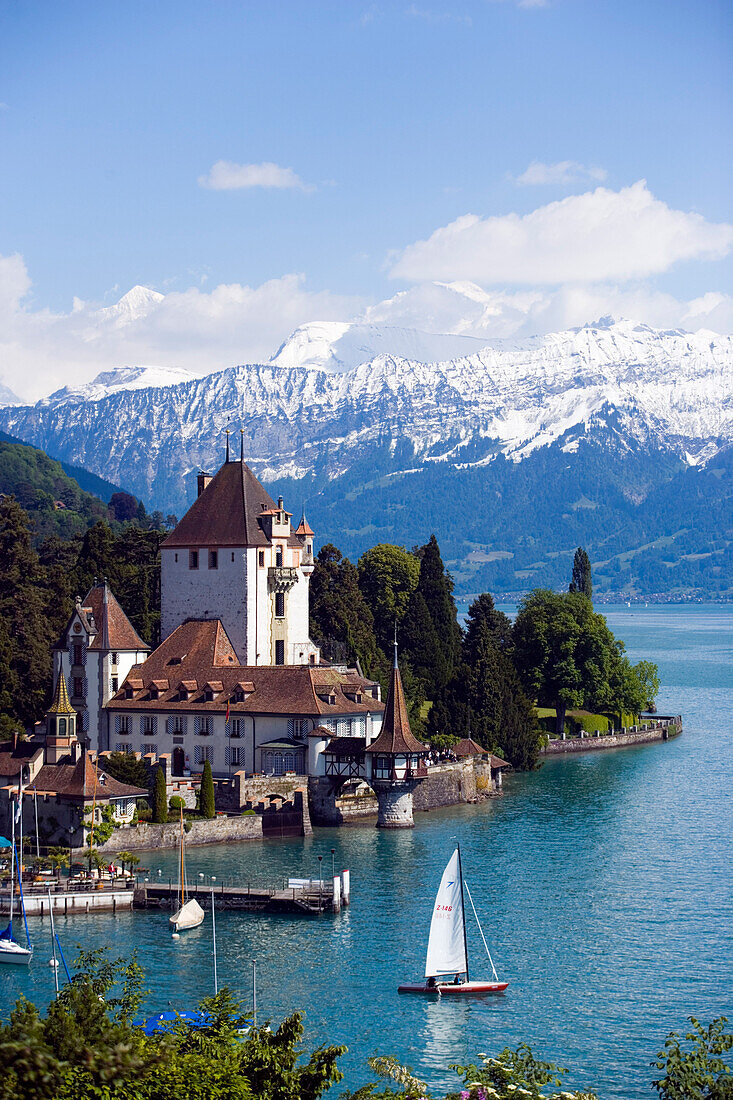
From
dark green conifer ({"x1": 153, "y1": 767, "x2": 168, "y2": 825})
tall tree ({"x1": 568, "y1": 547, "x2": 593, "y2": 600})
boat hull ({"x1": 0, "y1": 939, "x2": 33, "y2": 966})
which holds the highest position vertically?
tall tree ({"x1": 568, "y1": 547, "x2": 593, "y2": 600})

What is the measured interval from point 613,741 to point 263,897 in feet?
230

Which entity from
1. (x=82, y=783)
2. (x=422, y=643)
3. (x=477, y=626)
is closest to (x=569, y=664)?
(x=422, y=643)

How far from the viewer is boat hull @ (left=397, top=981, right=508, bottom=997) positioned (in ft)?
179

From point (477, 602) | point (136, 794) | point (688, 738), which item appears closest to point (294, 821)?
point (136, 794)

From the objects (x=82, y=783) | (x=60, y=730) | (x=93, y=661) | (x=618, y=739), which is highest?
(x=93, y=661)

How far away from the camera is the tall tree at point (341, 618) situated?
121 m

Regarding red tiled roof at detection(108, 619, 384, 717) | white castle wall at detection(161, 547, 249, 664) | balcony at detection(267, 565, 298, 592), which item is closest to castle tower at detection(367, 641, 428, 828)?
red tiled roof at detection(108, 619, 384, 717)

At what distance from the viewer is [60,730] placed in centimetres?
8512

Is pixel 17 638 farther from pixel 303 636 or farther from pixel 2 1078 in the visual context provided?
pixel 2 1078

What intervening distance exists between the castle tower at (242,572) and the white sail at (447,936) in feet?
155

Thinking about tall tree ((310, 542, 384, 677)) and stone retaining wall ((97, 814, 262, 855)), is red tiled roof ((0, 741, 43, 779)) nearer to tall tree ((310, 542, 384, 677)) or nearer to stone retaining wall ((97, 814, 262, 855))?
stone retaining wall ((97, 814, 262, 855))

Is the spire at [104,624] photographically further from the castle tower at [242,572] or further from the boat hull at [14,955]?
the boat hull at [14,955]

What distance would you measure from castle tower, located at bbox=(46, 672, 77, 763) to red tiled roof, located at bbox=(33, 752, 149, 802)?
1248 millimetres

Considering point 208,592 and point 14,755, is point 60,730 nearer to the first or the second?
point 14,755
